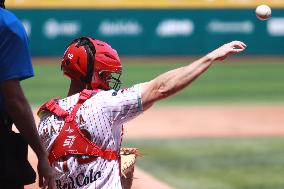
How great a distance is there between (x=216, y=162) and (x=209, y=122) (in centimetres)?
370

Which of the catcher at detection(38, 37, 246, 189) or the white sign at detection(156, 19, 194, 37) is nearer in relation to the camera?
the catcher at detection(38, 37, 246, 189)

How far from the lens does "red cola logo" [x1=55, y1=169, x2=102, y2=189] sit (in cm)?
437

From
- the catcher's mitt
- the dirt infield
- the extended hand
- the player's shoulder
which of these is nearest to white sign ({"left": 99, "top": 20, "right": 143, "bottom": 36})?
the dirt infield

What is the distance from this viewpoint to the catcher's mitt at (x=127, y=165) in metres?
5.27

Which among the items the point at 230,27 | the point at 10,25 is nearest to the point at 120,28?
the point at 230,27

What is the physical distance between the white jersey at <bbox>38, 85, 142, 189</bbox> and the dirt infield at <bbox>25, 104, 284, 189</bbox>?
25.9 ft

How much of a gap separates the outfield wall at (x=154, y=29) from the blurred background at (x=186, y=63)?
0.09 ft

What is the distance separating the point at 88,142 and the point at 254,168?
579cm

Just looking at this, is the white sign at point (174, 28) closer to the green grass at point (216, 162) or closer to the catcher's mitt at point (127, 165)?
the green grass at point (216, 162)

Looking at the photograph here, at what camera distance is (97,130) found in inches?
169

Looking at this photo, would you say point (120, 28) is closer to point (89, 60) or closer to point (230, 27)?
point (230, 27)

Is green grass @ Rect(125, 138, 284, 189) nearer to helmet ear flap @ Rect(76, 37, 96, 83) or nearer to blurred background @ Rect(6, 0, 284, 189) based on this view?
blurred background @ Rect(6, 0, 284, 189)

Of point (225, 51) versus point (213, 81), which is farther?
point (213, 81)

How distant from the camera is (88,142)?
4.31 metres
